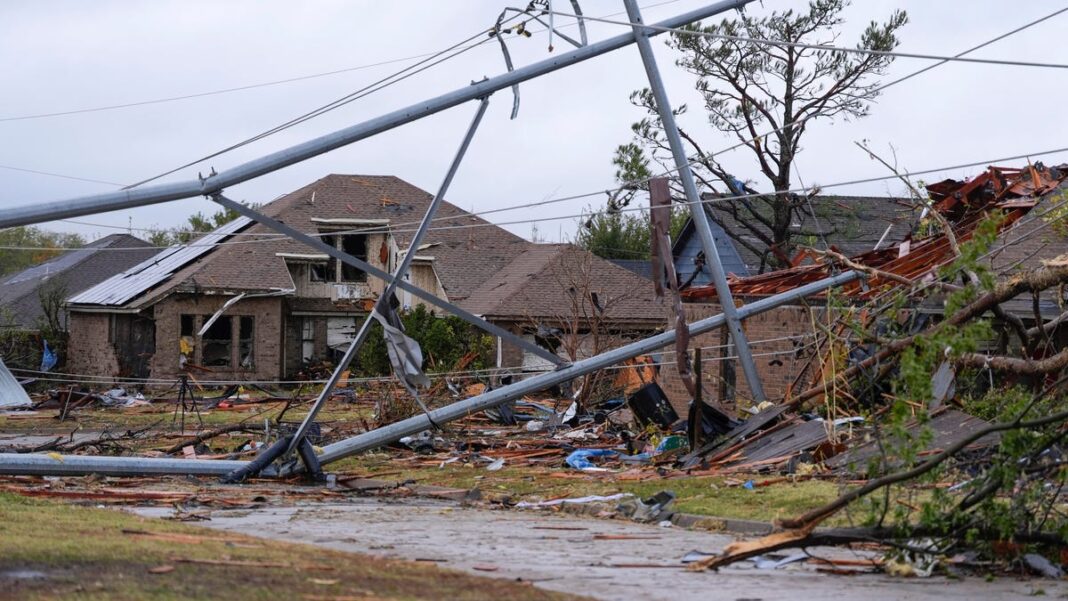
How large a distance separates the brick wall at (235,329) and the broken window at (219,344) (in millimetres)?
666

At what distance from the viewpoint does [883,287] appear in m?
19.5

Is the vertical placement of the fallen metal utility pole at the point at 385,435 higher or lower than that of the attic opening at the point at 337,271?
lower

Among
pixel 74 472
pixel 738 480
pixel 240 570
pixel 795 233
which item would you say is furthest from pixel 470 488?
pixel 795 233

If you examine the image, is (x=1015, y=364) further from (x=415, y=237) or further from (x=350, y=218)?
(x=350, y=218)

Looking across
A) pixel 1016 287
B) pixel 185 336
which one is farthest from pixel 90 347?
pixel 1016 287

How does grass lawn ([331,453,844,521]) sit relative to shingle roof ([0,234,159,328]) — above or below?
below

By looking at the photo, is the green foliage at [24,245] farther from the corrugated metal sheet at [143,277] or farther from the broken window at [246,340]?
the broken window at [246,340]

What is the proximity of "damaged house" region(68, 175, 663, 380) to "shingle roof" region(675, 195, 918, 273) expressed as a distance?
460cm

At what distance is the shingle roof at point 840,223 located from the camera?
39406 millimetres

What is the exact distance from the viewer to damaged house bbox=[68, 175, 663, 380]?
1816 inches

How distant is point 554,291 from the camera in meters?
46.1

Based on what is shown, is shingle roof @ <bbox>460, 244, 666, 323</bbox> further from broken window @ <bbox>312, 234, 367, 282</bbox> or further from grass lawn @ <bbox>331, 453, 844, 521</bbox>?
grass lawn @ <bbox>331, 453, 844, 521</bbox>

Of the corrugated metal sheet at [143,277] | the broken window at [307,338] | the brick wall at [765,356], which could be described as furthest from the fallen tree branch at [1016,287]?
the broken window at [307,338]

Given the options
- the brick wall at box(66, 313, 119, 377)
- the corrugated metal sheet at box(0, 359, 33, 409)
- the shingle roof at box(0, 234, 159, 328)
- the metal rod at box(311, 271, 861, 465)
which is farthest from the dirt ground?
the shingle roof at box(0, 234, 159, 328)
